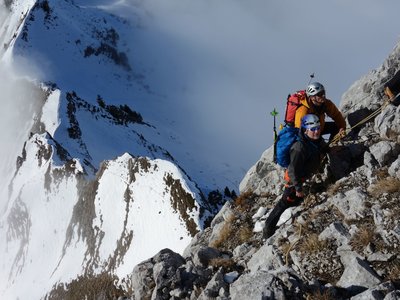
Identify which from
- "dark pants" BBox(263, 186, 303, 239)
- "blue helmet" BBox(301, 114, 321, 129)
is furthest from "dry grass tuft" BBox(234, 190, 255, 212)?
"blue helmet" BBox(301, 114, 321, 129)

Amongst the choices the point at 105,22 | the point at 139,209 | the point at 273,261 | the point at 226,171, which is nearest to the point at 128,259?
the point at 139,209

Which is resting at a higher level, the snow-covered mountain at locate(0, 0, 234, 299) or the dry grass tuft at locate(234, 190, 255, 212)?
the snow-covered mountain at locate(0, 0, 234, 299)

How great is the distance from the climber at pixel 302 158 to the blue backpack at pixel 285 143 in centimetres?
17

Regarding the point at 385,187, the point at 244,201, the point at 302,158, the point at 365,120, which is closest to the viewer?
the point at 385,187

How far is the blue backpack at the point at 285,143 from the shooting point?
11891 mm

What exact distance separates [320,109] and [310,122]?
1.82 metres

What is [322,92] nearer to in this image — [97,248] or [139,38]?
[97,248]

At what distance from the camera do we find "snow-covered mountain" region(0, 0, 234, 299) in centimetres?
3266

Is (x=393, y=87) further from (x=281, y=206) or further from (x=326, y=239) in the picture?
(x=326, y=239)

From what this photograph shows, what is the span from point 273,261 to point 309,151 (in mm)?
3023

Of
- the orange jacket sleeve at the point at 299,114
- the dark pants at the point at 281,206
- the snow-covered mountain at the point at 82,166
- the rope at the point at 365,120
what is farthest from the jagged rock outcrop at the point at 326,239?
the snow-covered mountain at the point at 82,166

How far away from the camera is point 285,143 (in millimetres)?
11938

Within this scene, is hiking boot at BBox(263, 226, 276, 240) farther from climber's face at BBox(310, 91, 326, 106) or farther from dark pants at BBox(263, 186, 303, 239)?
climber's face at BBox(310, 91, 326, 106)

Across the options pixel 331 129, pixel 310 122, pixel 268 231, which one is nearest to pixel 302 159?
pixel 310 122
